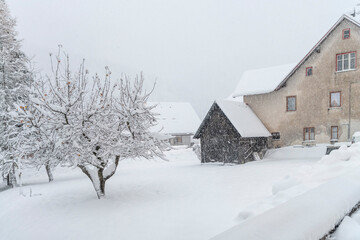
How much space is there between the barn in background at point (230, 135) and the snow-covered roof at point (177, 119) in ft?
58.0

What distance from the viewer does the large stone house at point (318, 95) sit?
17.7m

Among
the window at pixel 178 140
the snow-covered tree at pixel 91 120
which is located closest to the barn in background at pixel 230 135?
the snow-covered tree at pixel 91 120

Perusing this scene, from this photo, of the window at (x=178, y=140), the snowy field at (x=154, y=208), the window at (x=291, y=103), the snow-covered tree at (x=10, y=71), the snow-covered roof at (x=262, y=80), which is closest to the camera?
the snowy field at (x=154, y=208)

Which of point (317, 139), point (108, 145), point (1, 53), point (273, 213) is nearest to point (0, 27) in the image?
point (1, 53)

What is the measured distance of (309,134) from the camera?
19.5m

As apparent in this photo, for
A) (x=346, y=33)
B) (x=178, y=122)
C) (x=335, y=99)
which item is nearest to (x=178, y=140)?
(x=178, y=122)

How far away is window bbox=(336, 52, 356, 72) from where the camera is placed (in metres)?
17.6

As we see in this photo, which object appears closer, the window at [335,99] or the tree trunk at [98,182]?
the tree trunk at [98,182]

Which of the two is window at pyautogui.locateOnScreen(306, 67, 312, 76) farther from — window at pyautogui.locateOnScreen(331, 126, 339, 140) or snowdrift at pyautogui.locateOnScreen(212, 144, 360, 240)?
snowdrift at pyautogui.locateOnScreen(212, 144, 360, 240)

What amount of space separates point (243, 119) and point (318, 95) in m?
6.09

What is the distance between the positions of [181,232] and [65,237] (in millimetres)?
3031

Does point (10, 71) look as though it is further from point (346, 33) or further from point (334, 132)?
point (346, 33)

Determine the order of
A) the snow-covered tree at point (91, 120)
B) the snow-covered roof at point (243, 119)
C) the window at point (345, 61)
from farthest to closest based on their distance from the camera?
1. the snow-covered roof at point (243, 119)
2. the window at point (345, 61)
3. the snow-covered tree at point (91, 120)

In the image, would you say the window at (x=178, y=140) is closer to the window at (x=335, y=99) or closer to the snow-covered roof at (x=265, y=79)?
the snow-covered roof at (x=265, y=79)
